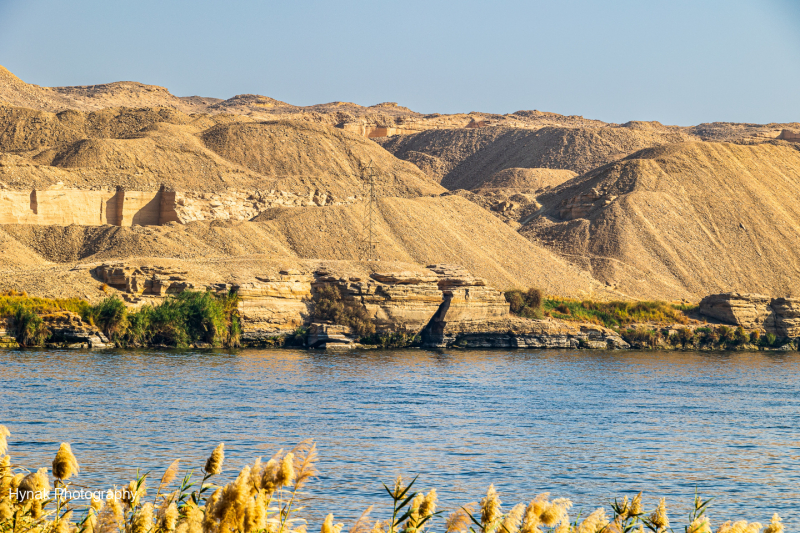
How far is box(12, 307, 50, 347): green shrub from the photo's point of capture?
143 feet

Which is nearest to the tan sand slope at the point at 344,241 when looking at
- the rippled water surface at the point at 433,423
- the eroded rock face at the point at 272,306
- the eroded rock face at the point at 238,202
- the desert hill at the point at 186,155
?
the eroded rock face at the point at 238,202

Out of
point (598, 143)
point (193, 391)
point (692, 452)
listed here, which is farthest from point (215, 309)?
point (598, 143)

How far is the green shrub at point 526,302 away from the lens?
6041cm

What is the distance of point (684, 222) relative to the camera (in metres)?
90.9

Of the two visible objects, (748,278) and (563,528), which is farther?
(748,278)

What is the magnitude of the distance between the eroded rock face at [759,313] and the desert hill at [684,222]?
12651mm

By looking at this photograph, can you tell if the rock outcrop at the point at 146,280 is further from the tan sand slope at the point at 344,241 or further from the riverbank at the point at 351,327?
the tan sand slope at the point at 344,241

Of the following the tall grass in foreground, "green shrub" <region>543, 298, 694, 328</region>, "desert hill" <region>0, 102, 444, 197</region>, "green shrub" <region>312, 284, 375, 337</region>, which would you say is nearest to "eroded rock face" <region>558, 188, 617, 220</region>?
"desert hill" <region>0, 102, 444, 197</region>

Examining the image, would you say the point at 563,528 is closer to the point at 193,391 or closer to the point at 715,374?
the point at 193,391

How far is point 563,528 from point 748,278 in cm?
8265

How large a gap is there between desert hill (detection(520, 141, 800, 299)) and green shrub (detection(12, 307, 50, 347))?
4912 centimetres

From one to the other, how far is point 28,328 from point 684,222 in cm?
6637

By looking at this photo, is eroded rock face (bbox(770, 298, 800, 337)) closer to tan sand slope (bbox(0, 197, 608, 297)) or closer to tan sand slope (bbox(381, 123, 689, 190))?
tan sand slope (bbox(0, 197, 608, 297))

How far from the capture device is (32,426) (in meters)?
22.5
